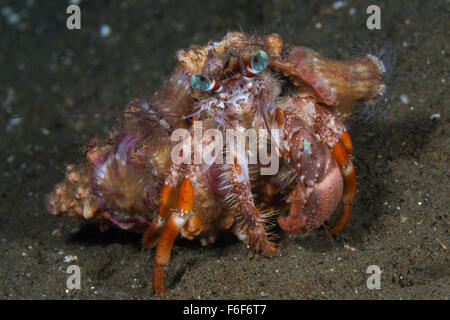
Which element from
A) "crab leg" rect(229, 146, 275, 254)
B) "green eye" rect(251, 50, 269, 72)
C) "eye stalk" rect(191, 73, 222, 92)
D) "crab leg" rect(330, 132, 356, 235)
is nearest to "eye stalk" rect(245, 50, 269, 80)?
"green eye" rect(251, 50, 269, 72)

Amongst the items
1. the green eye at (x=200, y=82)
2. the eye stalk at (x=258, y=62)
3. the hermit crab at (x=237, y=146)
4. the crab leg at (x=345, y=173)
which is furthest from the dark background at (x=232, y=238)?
the green eye at (x=200, y=82)

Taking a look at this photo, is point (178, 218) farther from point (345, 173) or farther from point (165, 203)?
point (345, 173)

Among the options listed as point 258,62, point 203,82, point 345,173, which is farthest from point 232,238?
point 258,62

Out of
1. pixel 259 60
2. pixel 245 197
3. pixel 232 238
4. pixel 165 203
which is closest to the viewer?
pixel 259 60

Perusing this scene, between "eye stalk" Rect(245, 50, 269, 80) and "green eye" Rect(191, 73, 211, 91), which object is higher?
"eye stalk" Rect(245, 50, 269, 80)

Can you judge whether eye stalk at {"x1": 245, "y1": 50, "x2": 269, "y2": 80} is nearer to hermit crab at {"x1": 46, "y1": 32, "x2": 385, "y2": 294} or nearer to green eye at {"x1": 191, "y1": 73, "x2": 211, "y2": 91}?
hermit crab at {"x1": 46, "y1": 32, "x2": 385, "y2": 294}

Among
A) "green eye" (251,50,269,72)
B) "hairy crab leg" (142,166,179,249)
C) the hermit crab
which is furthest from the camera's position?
"hairy crab leg" (142,166,179,249)

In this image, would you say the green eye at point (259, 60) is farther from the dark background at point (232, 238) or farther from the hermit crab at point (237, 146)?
the dark background at point (232, 238)
